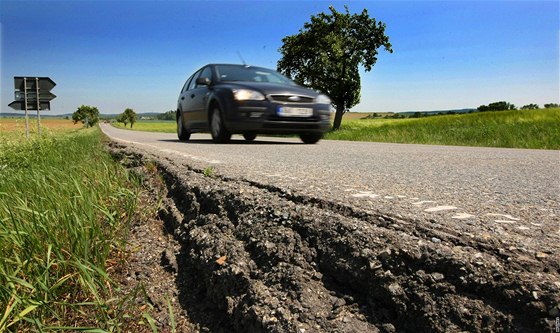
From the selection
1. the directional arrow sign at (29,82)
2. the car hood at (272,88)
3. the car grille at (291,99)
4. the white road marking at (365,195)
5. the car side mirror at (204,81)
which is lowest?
the white road marking at (365,195)

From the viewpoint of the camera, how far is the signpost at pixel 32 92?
14891 millimetres

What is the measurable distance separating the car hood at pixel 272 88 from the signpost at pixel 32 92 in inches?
405

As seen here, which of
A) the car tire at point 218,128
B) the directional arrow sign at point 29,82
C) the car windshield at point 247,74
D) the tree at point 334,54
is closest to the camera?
the car tire at point 218,128

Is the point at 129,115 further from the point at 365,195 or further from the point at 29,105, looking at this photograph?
the point at 365,195

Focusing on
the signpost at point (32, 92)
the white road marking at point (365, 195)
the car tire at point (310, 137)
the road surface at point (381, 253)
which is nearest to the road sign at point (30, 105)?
the signpost at point (32, 92)

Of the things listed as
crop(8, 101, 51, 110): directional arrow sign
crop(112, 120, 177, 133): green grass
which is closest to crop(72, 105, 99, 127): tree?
crop(112, 120, 177, 133): green grass

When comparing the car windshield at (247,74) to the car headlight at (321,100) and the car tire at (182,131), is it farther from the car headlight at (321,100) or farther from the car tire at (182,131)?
the car tire at (182,131)

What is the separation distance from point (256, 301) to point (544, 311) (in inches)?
35.0

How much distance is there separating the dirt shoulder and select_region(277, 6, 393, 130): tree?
2708 centimetres

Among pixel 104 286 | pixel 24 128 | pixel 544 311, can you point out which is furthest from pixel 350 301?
pixel 24 128

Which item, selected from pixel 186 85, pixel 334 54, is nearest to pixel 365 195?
pixel 186 85

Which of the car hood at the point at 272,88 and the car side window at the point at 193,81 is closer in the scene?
the car hood at the point at 272,88

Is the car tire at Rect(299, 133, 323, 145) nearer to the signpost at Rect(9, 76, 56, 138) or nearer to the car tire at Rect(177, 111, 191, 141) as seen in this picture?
the car tire at Rect(177, 111, 191, 141)

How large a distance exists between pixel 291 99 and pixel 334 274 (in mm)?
6049
